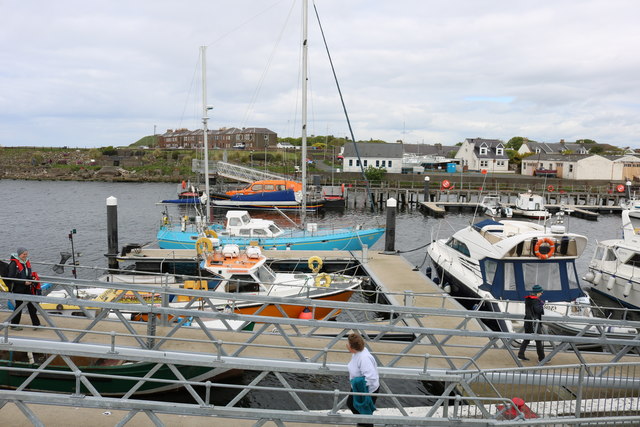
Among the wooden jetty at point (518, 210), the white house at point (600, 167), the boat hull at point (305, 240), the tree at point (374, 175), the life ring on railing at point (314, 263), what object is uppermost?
the white house at point (600, 167)

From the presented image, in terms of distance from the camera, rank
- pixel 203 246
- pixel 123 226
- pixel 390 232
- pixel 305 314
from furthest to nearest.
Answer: pixel 123 226 → pixel 390 232 → pixel 203 246 → pixel 305 314

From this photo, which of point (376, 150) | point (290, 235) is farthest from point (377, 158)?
point (290, 235)

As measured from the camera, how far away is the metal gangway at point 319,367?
7.03 meters

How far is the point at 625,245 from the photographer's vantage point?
23.3 meters

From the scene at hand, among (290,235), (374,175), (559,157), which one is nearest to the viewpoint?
(290,235)

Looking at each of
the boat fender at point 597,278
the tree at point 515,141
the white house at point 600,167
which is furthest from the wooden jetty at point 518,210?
the tree at point 515,141

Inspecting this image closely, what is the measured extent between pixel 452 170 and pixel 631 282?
7561 cm

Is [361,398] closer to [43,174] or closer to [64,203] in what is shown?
[64,203]

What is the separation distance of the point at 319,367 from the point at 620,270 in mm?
20467

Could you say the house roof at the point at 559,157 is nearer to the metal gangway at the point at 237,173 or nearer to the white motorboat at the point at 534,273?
the metal gangway at the point at 237,173

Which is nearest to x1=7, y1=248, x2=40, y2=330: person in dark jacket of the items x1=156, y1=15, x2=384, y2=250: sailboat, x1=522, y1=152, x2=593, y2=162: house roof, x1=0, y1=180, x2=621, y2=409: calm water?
x1=0, y1=180, x2=621, y2=409: calm water

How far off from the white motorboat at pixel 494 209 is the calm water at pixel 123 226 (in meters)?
2.39

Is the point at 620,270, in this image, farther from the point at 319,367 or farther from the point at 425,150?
the point at 425,150

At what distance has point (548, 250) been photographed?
1633cm
